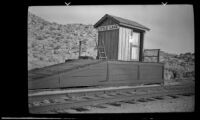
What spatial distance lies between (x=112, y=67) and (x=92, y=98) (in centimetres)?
174

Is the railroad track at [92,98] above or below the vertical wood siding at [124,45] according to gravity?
below

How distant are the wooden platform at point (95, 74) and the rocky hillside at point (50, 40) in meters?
0.29

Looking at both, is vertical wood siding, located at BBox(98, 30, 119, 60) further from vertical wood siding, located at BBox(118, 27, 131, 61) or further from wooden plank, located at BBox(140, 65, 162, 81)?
wooden plank, located at BBox(140, 65, 162, 81)

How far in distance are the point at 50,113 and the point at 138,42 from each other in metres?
4.57

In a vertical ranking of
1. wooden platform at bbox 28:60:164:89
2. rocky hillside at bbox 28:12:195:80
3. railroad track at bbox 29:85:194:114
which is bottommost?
railroad track at bbox 29:85:194:114

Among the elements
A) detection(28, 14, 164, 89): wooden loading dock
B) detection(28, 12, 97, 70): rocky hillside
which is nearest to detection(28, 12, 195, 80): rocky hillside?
detection(28, 12, 97, 70): rocky hillside

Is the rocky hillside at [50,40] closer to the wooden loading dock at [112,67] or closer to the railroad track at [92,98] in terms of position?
the wooden loading dock at [112,67]

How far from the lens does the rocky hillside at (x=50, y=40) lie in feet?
16.4

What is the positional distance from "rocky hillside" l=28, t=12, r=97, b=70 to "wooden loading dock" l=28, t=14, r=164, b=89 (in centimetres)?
29

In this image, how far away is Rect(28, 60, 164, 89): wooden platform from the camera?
521 centimetres

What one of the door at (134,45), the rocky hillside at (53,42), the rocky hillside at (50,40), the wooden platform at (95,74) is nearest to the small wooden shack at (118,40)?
the door at (134,45)
